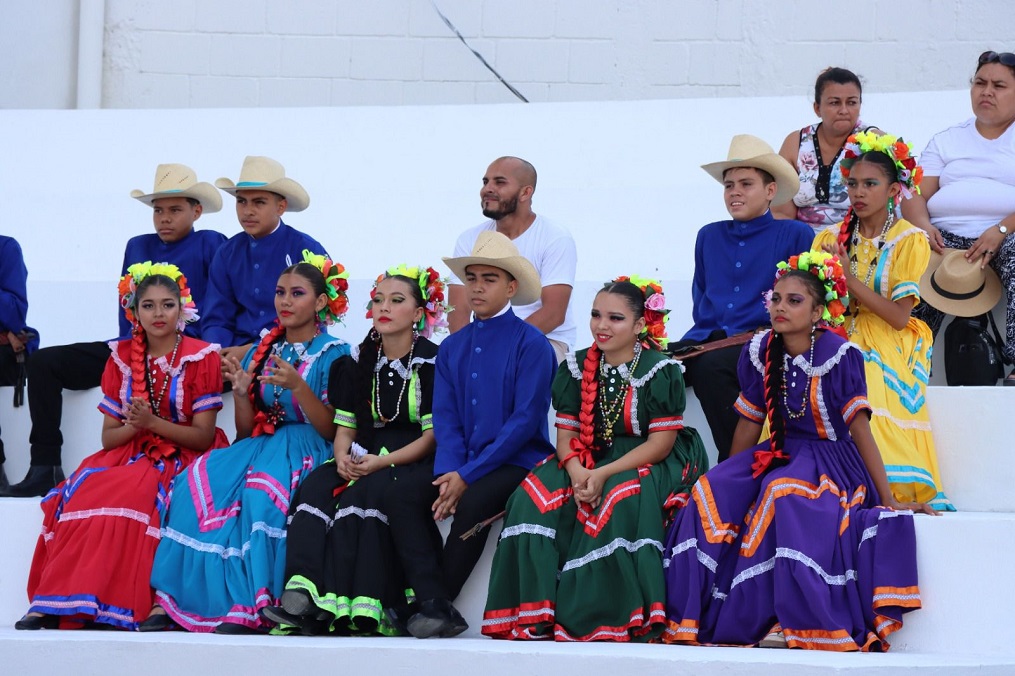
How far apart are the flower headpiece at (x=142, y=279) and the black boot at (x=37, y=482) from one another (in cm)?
55

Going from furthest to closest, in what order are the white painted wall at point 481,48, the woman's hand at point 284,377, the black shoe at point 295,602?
1. the white painted wall at point 481,48
2. the woman's hand at point 284,377
3. the black shoe at point 295,602

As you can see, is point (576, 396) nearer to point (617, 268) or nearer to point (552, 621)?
point (552, 621)

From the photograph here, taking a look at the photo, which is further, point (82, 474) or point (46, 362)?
point (46, 362)

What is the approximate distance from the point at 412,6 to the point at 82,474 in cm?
389

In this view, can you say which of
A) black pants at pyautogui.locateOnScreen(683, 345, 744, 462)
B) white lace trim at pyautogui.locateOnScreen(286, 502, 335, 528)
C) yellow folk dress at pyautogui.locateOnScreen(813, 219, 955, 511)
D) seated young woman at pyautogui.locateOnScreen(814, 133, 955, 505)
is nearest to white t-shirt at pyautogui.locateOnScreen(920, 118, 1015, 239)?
seated young woman at pyautogui.locateOnScreen(814, 133, 955, 505)

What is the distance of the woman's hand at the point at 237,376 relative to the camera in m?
4.40

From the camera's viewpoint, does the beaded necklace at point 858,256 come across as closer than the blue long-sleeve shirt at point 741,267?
Yes

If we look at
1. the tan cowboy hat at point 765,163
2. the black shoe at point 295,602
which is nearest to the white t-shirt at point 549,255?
the tan cowboy hat at point 765,163

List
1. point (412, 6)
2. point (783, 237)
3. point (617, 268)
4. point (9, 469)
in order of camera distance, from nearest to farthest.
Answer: point (783, 237)
point (9, 469)
point (617, 268)
point (412, 6)

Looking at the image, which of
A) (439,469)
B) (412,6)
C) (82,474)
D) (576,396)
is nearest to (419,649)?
(439,469)

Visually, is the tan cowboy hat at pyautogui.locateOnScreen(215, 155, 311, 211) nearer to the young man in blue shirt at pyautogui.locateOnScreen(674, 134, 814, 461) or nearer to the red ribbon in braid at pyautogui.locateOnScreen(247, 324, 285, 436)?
the red ribbon in braid at pyautogui.locateOnScreen(247, 324, 285, 436)

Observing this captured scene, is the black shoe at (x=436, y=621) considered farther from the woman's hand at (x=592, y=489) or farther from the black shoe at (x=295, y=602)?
the woman's hand at (x=592, y=489)

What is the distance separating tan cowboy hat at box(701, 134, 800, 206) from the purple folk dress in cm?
81

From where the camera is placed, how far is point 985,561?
3.64 metres
